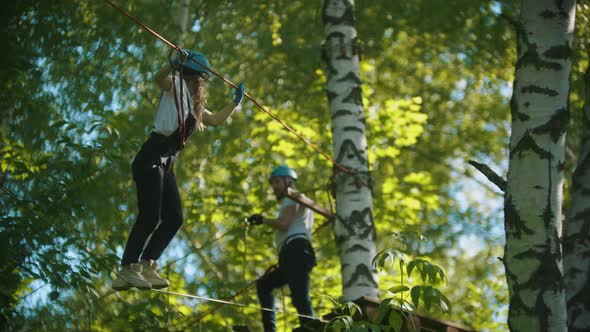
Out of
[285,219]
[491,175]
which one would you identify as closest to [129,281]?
[285,219]

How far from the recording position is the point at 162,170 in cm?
421

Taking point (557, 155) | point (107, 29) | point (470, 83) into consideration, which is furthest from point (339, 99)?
point (470, 83)

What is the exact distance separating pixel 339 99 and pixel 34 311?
3.12 meters

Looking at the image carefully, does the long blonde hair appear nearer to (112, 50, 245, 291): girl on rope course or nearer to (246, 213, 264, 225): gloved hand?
(112, 50, 245, 291): girl on rope course

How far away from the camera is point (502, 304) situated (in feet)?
32.8

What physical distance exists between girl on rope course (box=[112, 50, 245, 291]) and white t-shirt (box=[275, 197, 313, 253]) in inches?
56.8

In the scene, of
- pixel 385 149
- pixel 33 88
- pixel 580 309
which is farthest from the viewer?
pixel 385 149

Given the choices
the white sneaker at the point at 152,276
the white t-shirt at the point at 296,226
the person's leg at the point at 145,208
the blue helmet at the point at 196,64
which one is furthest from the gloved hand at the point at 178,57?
the white t-shirt at the point at 296,226

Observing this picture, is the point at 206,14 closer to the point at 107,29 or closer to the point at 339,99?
the point at 107,29

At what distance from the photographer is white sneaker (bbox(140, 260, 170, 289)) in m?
4.14

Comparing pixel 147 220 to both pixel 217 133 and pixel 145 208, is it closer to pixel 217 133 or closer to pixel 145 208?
pixel 145 208

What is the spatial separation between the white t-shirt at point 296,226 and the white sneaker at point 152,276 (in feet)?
5.20

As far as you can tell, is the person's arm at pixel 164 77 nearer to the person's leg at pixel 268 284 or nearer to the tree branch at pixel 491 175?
the tree branch at pixel 491 175

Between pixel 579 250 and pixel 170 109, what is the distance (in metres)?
2.59
